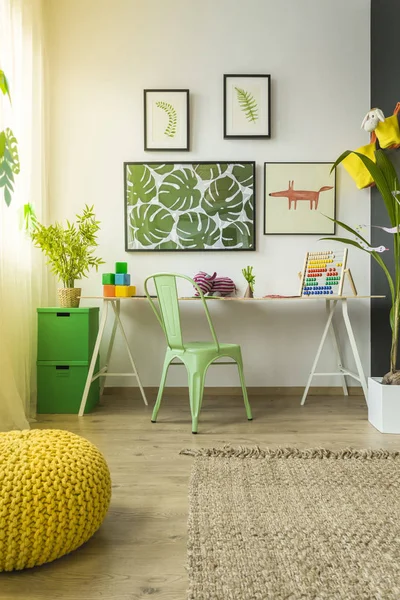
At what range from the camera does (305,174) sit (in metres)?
3.50

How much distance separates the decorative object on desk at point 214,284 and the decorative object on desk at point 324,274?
47 cm

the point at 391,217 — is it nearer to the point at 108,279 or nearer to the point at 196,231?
the point at 196,231

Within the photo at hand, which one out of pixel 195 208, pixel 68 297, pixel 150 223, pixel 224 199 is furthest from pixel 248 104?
pixel 68 297

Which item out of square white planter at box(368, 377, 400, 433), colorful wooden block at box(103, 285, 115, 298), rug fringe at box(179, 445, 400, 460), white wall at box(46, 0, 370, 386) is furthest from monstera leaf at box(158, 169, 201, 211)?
rug fringe at box(179, 445, 400, 460)

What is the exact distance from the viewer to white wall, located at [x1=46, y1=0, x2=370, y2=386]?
3512 mm

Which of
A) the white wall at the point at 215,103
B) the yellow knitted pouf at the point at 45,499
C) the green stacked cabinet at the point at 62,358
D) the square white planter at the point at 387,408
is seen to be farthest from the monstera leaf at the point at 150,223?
the yellow knitted pouf at the point at 45,499

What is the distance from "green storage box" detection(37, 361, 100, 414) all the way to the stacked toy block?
1.54ft

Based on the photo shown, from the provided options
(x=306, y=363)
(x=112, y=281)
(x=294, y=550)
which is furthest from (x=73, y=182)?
(x=294, y=550)

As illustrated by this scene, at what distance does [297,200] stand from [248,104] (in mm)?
737

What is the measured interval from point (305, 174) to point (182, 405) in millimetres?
1763

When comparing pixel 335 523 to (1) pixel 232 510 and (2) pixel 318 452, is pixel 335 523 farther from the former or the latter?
(2) pixel 318 452

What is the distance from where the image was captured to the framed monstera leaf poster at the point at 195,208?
350cm

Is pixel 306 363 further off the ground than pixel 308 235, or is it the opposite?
pixel 308 235

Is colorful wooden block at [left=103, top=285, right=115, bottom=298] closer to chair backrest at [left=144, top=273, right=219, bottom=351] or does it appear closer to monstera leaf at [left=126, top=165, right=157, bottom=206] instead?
chair backrest at [left=144, top=273, right=219, bottom=351]
